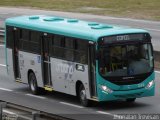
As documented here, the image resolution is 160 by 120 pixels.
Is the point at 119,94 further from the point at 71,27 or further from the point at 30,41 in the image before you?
the point at 30,41

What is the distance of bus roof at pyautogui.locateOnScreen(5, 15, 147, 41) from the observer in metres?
20.8

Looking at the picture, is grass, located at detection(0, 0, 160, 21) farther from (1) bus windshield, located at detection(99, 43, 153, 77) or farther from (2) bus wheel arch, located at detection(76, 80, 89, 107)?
(1) bus windshield, located at detection(99, 43, 153, 77)

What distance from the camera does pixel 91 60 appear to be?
2070 centimetres

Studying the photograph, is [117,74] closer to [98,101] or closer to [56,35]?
[98,101]

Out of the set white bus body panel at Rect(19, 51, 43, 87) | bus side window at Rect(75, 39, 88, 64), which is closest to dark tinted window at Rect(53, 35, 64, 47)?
bus side window at Rect(75, 39, 88, 64)

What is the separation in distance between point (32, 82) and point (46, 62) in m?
1.41

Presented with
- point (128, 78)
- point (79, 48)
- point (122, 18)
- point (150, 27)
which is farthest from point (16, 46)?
point (122, 18)

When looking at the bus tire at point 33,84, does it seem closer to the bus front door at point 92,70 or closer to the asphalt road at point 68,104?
the asphalt road at point 68,104

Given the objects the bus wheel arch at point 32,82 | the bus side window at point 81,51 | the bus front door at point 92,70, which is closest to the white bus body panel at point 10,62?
the bus wheel arch at point 32,82

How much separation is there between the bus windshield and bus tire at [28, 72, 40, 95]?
4.23 meters

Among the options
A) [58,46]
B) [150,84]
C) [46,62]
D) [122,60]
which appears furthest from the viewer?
[46,62]

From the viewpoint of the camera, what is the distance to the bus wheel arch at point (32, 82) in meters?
24.1

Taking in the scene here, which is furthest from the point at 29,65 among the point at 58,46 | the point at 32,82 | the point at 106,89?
the point at 106,89

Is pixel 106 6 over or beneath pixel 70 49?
beneath
